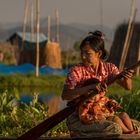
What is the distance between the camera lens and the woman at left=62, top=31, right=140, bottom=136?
423 centimetres

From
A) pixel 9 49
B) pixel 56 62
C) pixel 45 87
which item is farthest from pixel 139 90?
pixel 9 49

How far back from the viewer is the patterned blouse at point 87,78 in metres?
4.29

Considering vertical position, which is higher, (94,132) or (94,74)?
(94,74)

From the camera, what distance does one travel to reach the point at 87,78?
4309 millimetres

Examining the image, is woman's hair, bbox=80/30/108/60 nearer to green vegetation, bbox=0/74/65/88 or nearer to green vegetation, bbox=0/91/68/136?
green vegetation, bbox=0/91/68/136

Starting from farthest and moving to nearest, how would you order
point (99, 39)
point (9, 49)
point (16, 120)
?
point (9, 49) < point (16, 120) < point (99, 39)

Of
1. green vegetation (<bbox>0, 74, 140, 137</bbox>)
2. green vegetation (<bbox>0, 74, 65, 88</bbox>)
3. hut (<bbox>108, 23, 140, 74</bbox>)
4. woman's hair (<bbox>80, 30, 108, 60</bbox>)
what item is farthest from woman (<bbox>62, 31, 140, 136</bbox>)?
hut (<bbox>108, 23, 140, 74</bbox>)

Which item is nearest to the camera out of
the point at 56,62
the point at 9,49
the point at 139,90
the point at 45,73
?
the point at 139,90

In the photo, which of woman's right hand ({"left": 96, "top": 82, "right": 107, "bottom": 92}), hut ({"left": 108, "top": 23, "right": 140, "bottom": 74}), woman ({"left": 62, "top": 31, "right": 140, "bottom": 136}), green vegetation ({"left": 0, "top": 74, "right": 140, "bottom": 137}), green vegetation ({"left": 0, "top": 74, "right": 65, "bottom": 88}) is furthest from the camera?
hut ({"left": 108, "top": 23, "right": 140, "bottom": 74})

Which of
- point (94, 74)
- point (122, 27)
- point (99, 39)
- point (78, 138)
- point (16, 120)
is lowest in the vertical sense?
point (122, 27)

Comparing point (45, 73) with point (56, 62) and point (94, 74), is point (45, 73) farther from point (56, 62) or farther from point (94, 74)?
point (94, 74)

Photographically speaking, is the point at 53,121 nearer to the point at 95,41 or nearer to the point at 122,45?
the point at 95,41

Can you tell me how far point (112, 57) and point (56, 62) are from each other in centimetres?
533

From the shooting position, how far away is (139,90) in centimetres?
752
